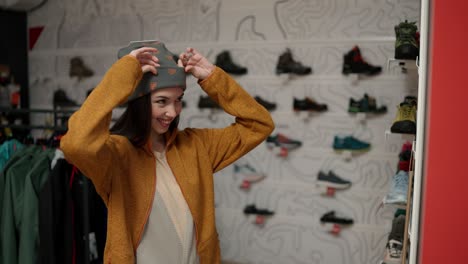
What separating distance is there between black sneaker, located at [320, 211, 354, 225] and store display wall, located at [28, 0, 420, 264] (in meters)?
0.05

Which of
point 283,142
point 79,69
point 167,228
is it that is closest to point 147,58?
point 167,228

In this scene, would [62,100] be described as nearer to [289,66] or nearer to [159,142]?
[289,66]

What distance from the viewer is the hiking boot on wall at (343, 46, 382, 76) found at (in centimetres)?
368

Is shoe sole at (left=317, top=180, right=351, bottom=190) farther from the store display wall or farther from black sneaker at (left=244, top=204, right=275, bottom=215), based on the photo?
black sneaker at (left=244, top=204, right=275, bottom=215)

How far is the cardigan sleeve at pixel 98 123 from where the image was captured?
5.01 feet

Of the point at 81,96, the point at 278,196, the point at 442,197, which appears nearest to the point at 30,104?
the point at 81,96

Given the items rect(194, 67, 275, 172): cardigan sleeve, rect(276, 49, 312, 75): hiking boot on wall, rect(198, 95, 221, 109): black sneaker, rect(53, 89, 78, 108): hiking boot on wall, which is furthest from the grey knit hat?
rect(53, 89, 78, 108): hiking boot on wall

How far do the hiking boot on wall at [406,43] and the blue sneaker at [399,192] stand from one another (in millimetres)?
714

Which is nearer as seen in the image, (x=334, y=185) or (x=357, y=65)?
(x=357, y=65)

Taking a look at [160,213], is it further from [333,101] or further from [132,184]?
[333,101]

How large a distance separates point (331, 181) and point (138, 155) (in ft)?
7.80

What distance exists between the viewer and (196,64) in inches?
74.6

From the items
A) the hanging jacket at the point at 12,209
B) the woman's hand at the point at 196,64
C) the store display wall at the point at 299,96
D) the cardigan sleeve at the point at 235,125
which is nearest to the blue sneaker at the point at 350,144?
the store display wall at the point at 299,96

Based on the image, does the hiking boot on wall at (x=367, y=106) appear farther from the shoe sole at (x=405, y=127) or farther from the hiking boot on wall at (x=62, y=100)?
the hiking boot on wall at (x=62, y=100)
